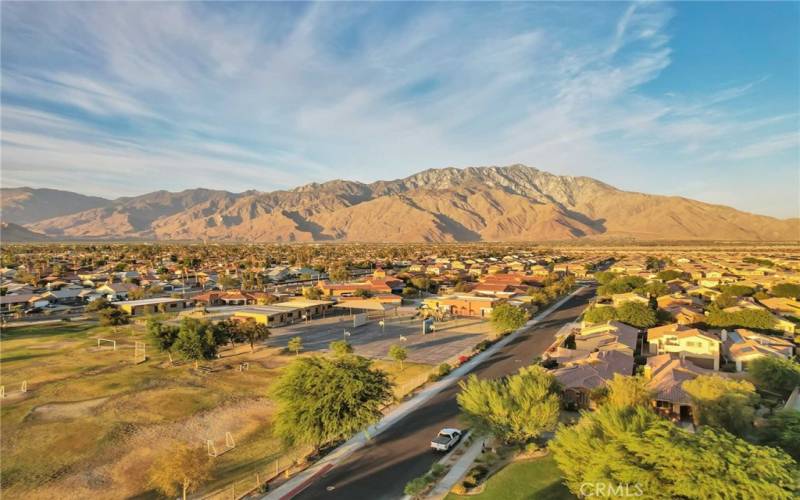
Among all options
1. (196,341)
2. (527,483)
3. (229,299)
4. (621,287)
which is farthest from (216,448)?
(621,287)

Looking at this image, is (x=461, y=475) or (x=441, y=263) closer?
(x=461, y=475)

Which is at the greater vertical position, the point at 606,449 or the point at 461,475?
the point at 606,449

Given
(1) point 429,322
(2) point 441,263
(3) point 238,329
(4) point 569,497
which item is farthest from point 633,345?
(2) point 441,263

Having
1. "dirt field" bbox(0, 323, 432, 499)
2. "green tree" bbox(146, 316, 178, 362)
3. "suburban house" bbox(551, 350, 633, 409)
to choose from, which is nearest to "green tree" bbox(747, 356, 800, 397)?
"suburban house" bbox(551, 350, 633, 409)

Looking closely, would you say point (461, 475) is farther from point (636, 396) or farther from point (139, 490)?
point (139, 490)

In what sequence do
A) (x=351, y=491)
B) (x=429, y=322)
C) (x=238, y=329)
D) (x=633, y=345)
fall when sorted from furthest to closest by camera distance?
(x=429, y=322)
(x=238, y=329)
(x=633, y=345)
(x=351, y=491)

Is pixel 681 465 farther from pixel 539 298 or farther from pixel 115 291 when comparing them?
pixel 115 291
